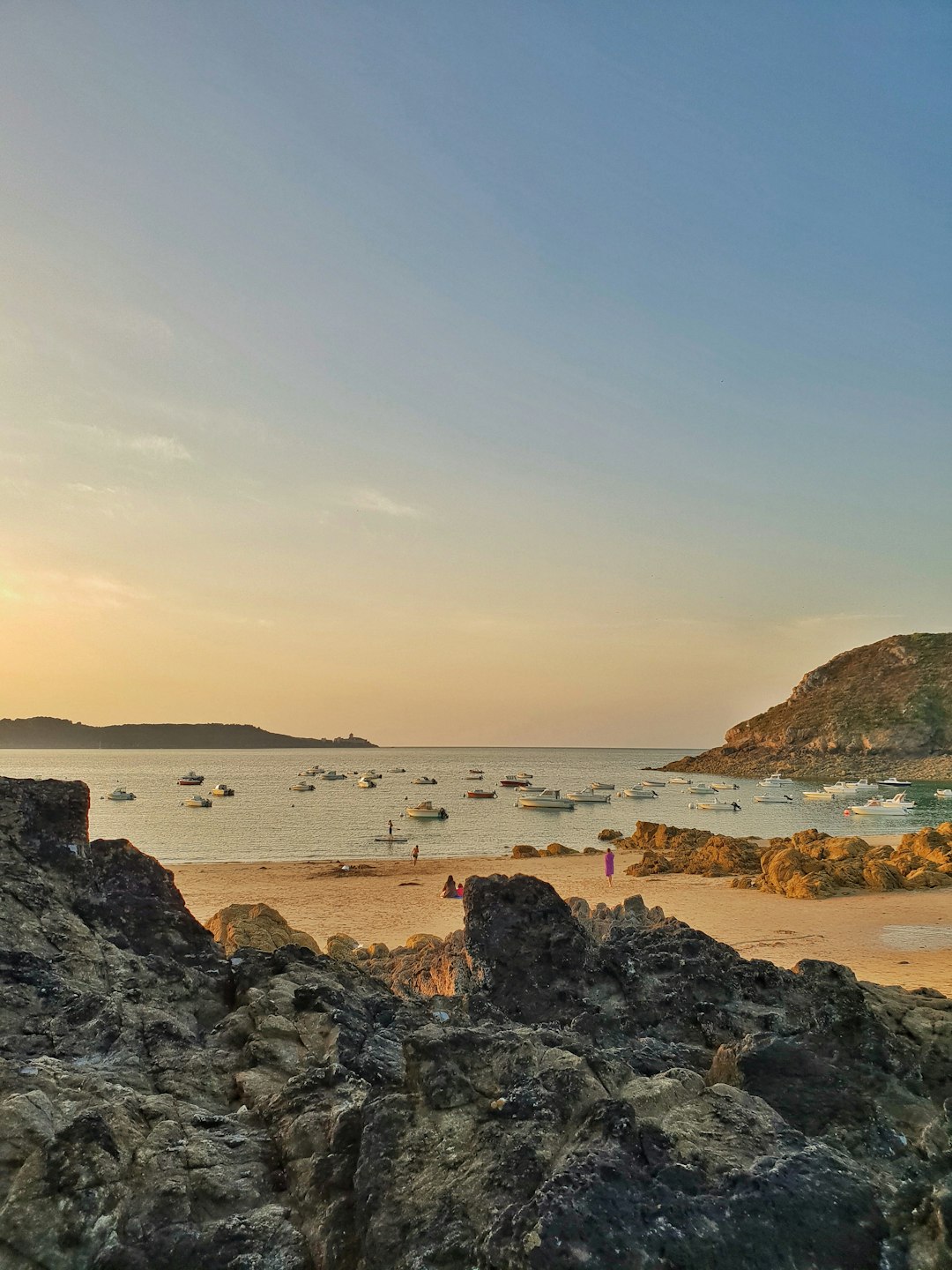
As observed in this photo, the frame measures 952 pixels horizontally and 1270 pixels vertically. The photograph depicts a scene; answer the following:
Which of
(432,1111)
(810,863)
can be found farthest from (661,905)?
(432,1111)

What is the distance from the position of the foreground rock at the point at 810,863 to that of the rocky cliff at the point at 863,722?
339ft

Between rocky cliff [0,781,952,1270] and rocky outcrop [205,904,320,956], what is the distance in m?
6.27

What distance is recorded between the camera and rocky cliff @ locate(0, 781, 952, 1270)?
2.88 m

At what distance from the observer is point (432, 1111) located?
138 inches

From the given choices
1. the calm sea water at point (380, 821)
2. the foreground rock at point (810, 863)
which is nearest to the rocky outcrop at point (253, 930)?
the foreground rock at point (810, 863)

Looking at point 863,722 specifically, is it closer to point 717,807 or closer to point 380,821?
point 717,807

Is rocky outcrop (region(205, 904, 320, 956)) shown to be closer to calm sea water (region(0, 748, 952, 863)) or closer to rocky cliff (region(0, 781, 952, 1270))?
rocky cliff (region(0, 781, 952, 1270))

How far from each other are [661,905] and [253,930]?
1596 cm

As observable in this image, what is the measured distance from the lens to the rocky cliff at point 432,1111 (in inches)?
113

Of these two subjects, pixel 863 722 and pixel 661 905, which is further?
pixel 863 722

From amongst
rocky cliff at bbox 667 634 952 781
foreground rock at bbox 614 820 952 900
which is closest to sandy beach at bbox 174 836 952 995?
foreground rock at bbox 614 820 952 900

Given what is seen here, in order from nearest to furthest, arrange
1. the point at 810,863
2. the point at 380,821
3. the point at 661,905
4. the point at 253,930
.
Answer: the point at 253,930, the point at 661,905, the point at 810,863, the point at 380,821

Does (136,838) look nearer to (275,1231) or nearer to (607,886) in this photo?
(607,886)

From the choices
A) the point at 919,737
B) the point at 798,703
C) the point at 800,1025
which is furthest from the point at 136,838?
the point at 798,703
